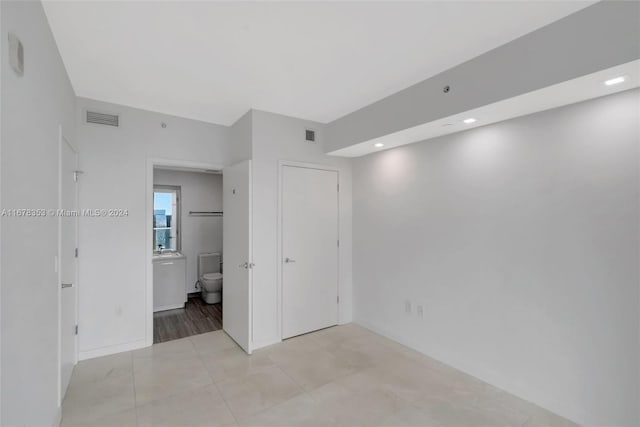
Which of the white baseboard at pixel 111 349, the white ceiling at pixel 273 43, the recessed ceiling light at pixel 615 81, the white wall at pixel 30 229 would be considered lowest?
the white baseboard at pixel 111 349

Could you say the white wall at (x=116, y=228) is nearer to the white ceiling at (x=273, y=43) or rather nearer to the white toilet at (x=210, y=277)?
the white ceiling at (x=273, y=43)

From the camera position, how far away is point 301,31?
6.29 feet

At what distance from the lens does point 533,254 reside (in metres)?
2.38

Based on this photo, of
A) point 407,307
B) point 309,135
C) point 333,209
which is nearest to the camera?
point 407,307

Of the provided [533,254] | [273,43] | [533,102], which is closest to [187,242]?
[273,43]

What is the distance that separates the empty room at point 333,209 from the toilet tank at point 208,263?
175 cm

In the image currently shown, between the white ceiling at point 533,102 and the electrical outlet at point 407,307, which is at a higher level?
the white ceiling at point 533,102

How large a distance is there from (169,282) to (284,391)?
302 centimetres

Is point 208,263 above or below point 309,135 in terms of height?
below

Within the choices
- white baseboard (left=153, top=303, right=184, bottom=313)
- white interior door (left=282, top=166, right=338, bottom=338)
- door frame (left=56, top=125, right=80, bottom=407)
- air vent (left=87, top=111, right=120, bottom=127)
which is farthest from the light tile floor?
air vent (left=87, top=111, right=120, bottom=127)

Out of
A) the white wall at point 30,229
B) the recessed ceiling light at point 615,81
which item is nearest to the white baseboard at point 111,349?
the white wall at point 30,229

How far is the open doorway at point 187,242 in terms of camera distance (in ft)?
15.2

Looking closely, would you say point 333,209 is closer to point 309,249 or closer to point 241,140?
point 309,249

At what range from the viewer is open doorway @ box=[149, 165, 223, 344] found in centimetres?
463
